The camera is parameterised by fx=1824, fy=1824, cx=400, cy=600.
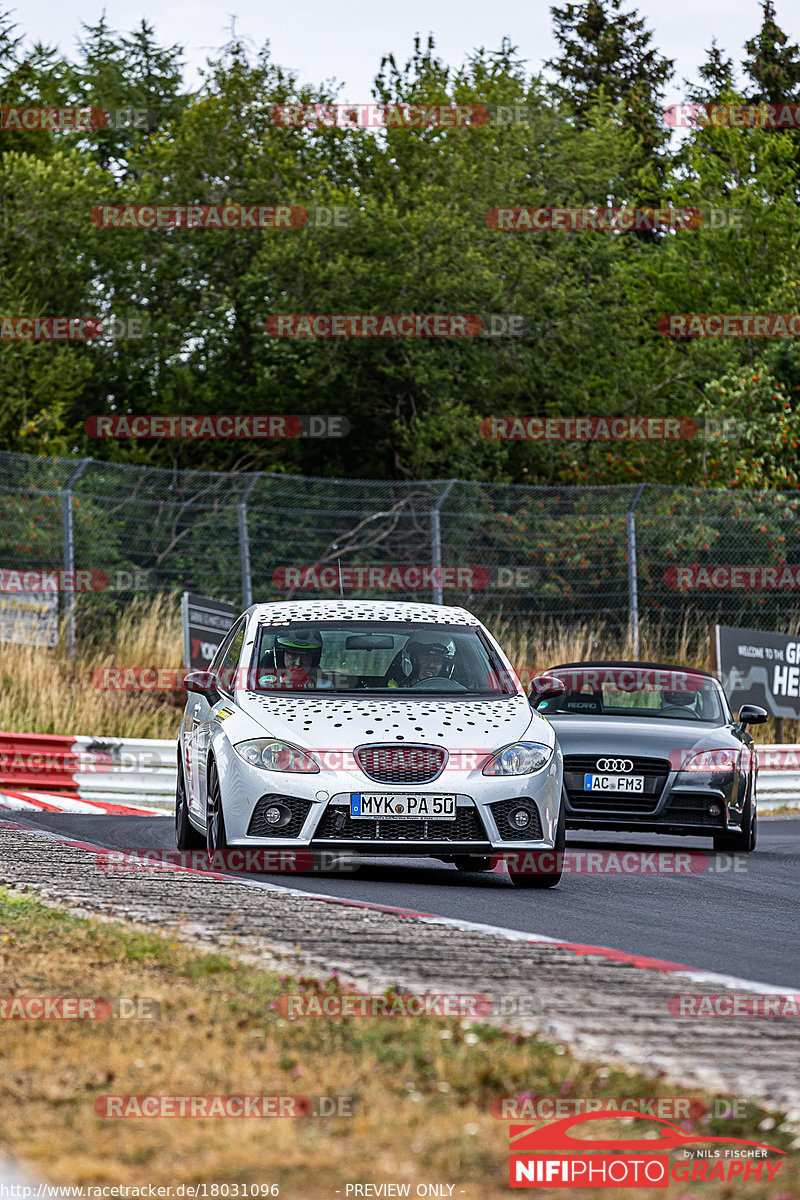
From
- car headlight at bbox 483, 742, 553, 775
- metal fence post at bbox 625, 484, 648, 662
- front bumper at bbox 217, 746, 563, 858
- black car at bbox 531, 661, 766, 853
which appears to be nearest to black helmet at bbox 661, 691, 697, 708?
black car at bbox 531, 661, 766, 853

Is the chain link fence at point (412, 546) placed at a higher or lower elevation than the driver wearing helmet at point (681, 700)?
higher

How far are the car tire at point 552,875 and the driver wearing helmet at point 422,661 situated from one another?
→ 127cm

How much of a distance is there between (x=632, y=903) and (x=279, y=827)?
191cm

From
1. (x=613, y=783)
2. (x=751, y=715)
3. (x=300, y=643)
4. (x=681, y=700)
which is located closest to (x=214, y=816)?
(x=300, y=643)

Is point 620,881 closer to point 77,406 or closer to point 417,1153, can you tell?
point 417,1153

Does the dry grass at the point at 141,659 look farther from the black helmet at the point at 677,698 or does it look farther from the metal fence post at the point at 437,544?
the black helmet at the point at 677,698

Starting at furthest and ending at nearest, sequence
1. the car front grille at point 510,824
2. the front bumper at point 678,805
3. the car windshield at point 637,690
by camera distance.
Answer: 1. the car windshield at point 637,690
2. the front bumper at point 678,805
3. the car front grille at point 510,824

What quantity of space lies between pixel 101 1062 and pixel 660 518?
19.8 meters

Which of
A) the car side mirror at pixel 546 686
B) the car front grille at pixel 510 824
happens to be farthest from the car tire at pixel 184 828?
the car front grille at pixel 510 824

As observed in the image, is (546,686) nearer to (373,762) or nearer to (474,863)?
(474,863)

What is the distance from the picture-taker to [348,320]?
3538cm

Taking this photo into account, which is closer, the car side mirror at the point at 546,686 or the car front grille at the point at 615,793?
the car side mirror at the point at 546,686

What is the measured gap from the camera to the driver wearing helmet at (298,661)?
1073cm

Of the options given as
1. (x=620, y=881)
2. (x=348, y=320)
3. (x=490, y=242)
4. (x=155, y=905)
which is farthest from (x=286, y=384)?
(x=155, y=905)
